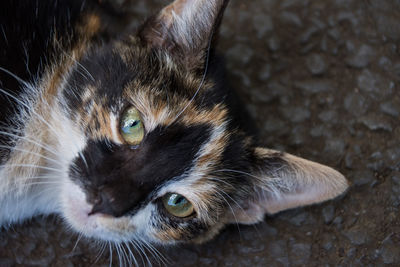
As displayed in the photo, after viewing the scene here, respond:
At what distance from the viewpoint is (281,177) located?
1.63 metres

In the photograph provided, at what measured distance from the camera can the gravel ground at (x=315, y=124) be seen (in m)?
1.95

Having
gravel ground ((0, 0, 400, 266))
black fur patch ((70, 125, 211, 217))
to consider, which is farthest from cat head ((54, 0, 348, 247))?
gravel ground ((0, 0, 400, 266))

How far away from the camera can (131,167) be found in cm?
146

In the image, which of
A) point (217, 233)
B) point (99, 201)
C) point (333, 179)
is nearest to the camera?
point (99, 201)

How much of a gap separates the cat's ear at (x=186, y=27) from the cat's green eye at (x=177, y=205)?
0.53 meters

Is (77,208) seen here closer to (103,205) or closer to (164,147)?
(103,205)

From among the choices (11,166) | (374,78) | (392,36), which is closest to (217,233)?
(11,166)

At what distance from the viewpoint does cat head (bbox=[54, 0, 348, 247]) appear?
4.80 feet

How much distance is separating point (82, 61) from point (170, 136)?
492mm

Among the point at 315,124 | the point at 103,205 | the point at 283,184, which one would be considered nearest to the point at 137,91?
the point at 103,205

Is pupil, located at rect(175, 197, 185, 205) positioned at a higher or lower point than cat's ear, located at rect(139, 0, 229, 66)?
lower

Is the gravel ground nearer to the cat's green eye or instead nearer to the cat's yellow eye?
the cat's green eye

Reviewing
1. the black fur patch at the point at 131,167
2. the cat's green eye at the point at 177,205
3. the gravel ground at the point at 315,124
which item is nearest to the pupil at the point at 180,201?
the cat's green eye at the point at 177,205

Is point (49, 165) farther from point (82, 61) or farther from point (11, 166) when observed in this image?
point (82, 61)
